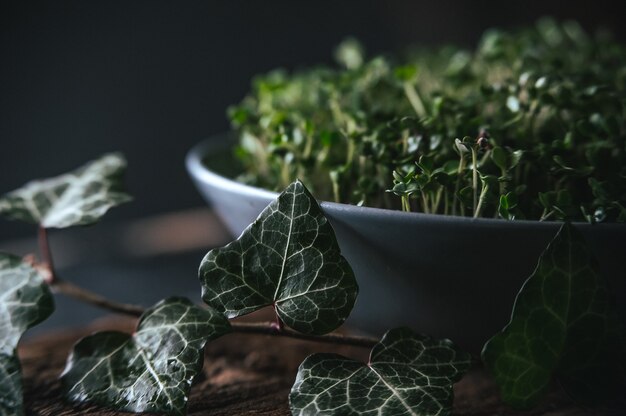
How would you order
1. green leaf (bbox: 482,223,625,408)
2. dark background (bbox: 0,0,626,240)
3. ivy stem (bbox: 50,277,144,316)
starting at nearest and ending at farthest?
1. green leaf (bbox: 482,223,625,408)
2. ivy stem (bbox: 50,277,144,316)
3. dark background (bbox: 0,0,626,240)

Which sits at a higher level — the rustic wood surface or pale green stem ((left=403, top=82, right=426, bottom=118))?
pale green stem ((left=403, top=82, right=426, bottom=118))

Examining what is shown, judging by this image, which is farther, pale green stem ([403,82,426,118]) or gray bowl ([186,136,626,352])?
pale green stem ([403,82,426,118])

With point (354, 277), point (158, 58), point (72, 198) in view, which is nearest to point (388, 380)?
point (354, 277)

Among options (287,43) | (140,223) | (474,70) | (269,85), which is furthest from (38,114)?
(474,70)

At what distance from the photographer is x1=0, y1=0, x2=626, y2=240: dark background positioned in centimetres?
134

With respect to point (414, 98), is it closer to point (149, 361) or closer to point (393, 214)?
point (393, 214)

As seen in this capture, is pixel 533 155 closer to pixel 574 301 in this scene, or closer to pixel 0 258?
pixel 574 301

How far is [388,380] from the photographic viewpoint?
413 millimetres

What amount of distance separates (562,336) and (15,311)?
0.38 meters

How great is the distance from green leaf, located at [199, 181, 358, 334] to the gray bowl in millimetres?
25

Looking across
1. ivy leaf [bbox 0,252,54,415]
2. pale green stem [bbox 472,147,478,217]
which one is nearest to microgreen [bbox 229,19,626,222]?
pale green stem [bbox 472,147,478,217]

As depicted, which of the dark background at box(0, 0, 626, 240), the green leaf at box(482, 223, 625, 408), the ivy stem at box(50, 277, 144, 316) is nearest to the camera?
the green leaf at box(482, 223, 625, 408)

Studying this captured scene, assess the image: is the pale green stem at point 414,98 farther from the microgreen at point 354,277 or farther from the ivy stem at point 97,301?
the ivy stem at point 97,301

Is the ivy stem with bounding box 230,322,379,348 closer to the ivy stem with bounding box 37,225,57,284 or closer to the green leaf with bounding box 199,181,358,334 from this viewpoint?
the green leaf with bounding box 199,181,358,334
